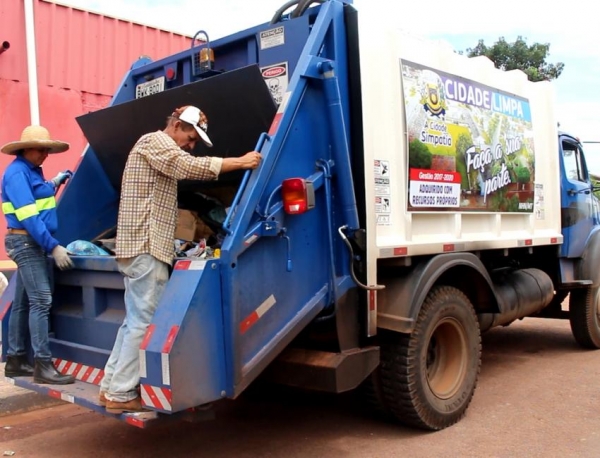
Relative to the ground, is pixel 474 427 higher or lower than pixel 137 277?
lower

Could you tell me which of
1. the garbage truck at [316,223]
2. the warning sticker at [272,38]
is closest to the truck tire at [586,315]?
the garbage truck at [316,223]

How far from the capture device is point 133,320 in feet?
11.3

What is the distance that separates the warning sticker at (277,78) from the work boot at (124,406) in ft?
6.74

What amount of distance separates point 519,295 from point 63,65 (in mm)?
6552

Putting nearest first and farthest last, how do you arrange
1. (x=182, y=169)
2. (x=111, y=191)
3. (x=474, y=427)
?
(x=182, y=169) < (x=474, y=427) < (x=111, y=191)

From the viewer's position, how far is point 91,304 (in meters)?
4.01

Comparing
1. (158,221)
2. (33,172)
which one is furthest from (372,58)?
(33,172)

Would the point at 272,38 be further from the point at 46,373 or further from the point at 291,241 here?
the point at 46,373

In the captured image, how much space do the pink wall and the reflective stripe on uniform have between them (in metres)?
4.12

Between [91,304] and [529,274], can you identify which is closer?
[91,304]

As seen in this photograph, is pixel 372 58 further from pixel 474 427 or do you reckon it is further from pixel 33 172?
pixel 474 427

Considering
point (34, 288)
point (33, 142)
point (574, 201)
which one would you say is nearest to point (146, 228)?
point (34, 288)

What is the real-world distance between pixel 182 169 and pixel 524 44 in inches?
713

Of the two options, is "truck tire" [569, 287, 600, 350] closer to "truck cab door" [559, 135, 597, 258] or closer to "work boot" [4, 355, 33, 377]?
"truck cab door" [559, 135, 597, 258]
